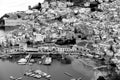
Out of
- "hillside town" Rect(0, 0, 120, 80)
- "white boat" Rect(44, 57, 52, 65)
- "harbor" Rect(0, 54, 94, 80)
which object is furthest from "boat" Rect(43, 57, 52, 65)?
"hillside town" Rect(0, 0, 120, 80)

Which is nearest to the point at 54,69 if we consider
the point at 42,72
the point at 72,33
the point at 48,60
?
the point at 42,72

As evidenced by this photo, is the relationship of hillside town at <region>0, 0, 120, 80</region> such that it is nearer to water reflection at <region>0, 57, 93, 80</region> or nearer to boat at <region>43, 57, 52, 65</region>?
water reflection at <region>0, 57, 93, 80</region>

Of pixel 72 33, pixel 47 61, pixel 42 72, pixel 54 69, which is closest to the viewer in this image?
pixel 42 72

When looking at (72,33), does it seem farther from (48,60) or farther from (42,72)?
(42,72)

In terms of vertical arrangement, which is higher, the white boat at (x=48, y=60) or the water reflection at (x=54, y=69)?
the white boat at (x=48, y=60)

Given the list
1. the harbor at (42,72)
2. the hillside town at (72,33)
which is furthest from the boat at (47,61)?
the hillside town at (72,33)

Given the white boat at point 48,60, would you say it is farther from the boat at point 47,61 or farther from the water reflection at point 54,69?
the water reflection at point 54,69

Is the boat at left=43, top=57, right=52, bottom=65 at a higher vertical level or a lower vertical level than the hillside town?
lower
